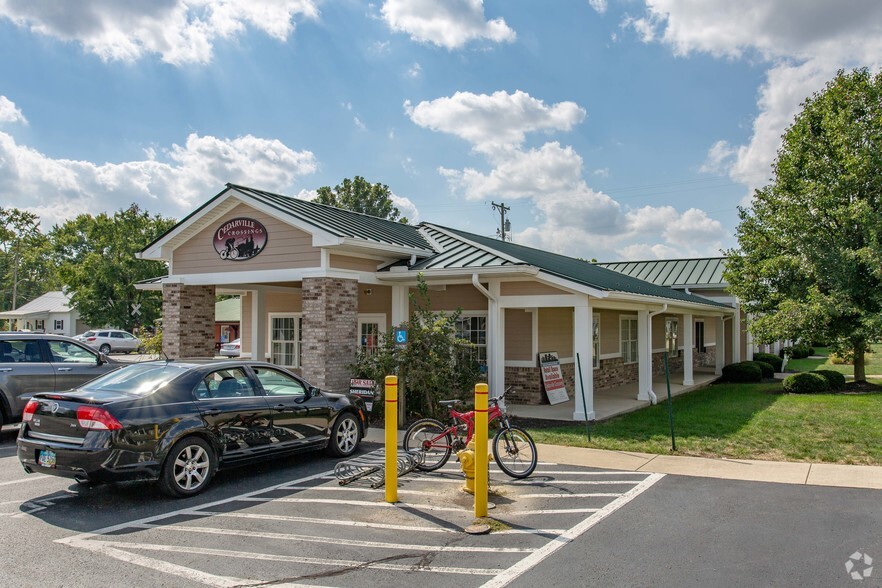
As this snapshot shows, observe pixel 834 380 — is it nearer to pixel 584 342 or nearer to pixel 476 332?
pixel 584 342

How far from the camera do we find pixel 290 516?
251 inches

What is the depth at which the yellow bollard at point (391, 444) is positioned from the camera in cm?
691

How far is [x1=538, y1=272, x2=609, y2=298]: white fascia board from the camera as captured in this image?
11.9 metres

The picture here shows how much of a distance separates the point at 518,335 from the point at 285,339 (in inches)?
278

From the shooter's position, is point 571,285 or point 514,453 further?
point 571,285

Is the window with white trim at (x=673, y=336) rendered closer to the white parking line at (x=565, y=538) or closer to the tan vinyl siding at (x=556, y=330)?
the tan vinyl siding at (x=556, y=330)

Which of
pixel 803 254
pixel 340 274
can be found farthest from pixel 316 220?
pixel 803 254

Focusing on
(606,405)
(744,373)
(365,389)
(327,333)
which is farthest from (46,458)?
(744,373)

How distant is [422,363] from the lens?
11672 millimetres

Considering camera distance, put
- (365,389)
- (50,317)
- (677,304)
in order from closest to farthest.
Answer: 1. (365,389)
2. (677,304)
3. (50,317)

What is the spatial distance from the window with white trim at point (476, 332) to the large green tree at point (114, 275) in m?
33.8

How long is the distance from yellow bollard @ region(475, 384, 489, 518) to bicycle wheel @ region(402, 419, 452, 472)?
2.00 m

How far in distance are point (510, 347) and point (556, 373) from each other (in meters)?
1.23

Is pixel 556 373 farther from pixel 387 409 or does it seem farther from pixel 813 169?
pixel 813 169
